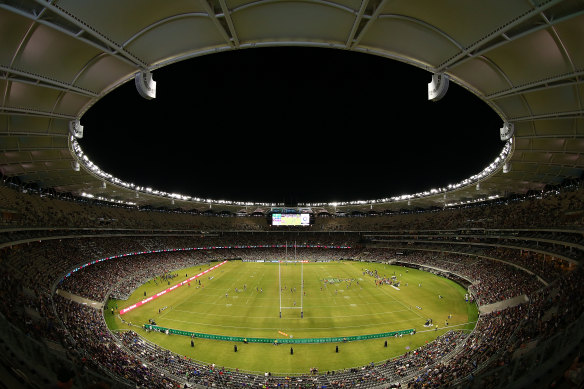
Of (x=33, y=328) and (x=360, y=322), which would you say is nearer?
(x=33, y=328)

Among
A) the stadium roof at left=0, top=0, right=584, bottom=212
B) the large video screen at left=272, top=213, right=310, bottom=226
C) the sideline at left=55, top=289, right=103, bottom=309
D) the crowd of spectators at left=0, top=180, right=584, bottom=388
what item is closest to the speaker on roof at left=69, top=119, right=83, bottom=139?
the stadium roof at left=0, top=0, right=584, bottom=212

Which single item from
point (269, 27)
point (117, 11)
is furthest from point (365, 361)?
point (117, 11)

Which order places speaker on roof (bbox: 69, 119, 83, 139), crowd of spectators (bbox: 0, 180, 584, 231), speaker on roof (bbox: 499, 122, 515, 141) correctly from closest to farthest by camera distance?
speaker on roof (bbox: 499, 122, 515, 141) < speaker on roof (bbox: 69, 119, 83, 139) < crowd of spectators (bbox: 0, 180, 584, 231)

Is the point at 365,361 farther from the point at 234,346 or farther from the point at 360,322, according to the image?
the point at 234,346

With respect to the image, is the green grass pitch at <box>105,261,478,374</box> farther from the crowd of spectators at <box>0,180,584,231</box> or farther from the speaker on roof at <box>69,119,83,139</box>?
the speaker on roof at <box>69,119,83,139</box>

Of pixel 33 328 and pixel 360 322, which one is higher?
pixel 33 328
